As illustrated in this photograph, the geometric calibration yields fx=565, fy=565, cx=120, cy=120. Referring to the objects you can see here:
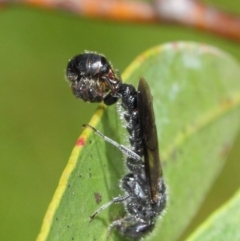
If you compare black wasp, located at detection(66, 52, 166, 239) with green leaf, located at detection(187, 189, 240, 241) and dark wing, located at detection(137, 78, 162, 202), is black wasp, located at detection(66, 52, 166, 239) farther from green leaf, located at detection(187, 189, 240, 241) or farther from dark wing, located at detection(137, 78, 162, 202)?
green leaf, located at detection(187, 189, 240, 241)

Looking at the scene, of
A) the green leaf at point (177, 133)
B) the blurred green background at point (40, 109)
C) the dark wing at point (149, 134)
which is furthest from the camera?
the blurred green background at point (40, 109)

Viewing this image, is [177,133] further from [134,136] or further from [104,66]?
[104,66]

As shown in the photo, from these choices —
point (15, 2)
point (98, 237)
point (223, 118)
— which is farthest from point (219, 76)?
point (98, 237)

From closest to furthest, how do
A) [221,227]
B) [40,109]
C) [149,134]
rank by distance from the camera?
[221,227] → [149,134] → [40,109]

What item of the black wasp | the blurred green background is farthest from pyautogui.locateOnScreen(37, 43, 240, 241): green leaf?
the blurred green background

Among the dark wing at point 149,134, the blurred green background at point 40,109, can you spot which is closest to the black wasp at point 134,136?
the dark wing at point 149,134

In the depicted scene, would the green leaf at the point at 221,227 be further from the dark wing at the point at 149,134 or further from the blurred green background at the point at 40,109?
the blurred green background at the point at 40,109

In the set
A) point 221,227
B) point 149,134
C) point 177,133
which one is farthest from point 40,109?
point 221,227
